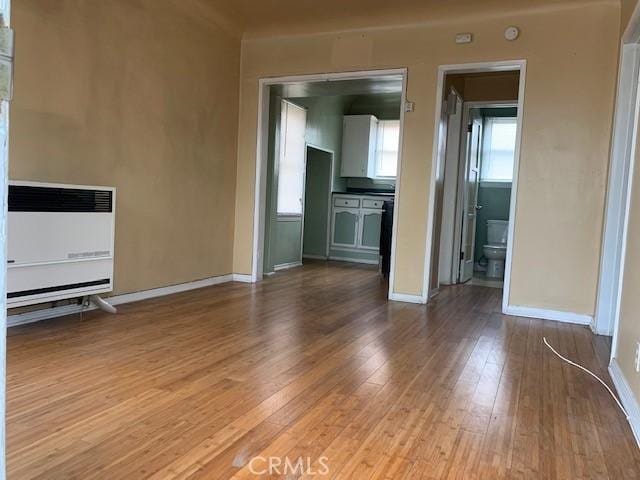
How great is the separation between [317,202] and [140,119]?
4.11 m

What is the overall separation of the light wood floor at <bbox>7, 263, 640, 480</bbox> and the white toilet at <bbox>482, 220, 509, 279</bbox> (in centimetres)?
279

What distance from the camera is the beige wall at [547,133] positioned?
12.7ft

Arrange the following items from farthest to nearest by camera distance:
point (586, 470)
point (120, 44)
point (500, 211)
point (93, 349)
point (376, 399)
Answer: point (500, 211) < point (120, 44) < point (93, 349) < point (376, 399) < point (586, 470)

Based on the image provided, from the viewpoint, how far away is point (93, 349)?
106 inches

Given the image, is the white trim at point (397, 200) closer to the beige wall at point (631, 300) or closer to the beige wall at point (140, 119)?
the beige wall at point (140, 119)

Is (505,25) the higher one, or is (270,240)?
(505,25)

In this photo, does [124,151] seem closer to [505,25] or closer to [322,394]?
[322,394]

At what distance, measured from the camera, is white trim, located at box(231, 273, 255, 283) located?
5.25 meters

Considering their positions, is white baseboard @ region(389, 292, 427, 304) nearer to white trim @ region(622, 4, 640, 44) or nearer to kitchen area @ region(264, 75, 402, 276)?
kitchen area @ region(264, 75, 402, 276)

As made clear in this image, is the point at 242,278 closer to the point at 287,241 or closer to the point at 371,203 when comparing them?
the point at 287,241

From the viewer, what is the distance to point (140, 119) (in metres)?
3.91

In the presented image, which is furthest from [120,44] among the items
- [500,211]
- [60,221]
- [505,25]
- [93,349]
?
[500,211]

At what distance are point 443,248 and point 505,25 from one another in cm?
245

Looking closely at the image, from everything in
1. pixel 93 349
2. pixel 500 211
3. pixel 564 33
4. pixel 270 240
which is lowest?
pixel 93 349
